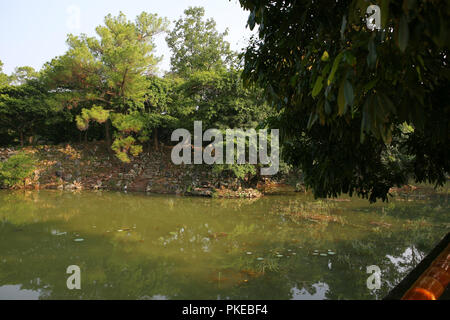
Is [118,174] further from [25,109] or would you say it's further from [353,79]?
[353,79]

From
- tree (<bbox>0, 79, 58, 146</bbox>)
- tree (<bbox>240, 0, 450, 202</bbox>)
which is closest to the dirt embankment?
tree (<bbox>0, 79, 58, 146</bbox>)

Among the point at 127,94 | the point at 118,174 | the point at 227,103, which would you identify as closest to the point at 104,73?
the point at 127,94

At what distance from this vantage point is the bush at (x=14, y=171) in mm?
11258

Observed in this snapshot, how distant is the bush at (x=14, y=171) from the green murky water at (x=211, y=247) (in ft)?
9.10

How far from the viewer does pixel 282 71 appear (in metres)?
2.43

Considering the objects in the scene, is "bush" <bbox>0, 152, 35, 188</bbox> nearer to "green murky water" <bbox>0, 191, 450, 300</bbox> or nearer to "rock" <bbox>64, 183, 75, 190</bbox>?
"rock" <bbox>64, 183, 75, 190</bbox>

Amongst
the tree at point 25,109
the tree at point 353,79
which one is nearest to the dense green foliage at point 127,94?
the tree at point 25,109

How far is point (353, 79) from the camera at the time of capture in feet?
3.64

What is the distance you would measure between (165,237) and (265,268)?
229 cm

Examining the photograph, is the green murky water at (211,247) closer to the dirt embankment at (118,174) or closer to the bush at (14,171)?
the dirt embankment at (118,174)

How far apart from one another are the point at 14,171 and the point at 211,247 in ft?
32.5

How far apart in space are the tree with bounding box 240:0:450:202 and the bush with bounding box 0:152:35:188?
11742 mm

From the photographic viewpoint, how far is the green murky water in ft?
11.9
